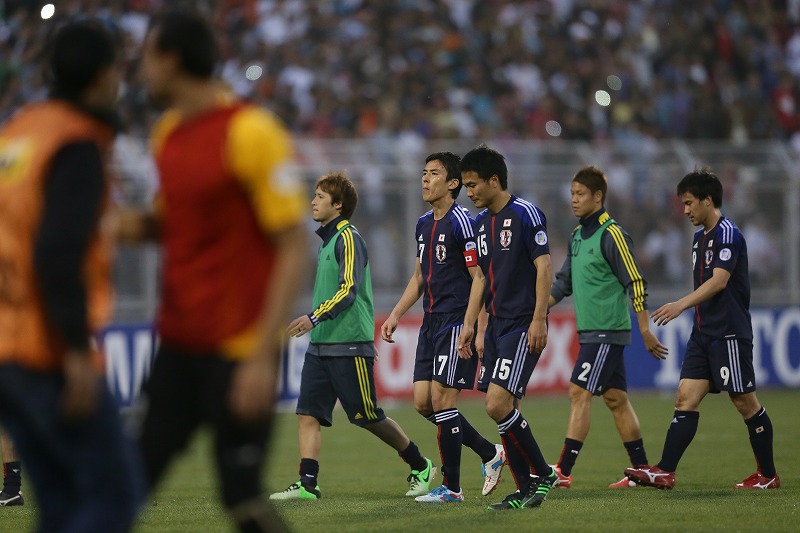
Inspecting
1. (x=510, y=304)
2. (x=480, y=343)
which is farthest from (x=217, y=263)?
(x=480, y=343)

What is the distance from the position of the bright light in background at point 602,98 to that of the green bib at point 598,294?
15146mm

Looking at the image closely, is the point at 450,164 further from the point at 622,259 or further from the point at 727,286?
the point at 727,286

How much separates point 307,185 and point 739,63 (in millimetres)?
12317

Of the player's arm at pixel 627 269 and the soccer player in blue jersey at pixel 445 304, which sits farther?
the player's arm at pixel 627 269

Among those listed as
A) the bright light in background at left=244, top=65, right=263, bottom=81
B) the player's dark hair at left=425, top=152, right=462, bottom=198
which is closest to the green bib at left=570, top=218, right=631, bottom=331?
the player's dark hair at left=425, top=152, right=462, bottom=198

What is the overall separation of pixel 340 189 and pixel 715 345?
310 centimetres

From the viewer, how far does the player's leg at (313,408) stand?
965cm

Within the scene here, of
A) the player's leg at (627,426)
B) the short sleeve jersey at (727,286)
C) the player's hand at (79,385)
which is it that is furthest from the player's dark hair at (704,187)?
the player's hand at (79,385)

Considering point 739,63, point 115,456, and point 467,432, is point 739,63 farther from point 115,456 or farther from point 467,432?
point 115,456

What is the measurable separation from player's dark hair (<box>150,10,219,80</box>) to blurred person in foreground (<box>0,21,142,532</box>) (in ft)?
1.03

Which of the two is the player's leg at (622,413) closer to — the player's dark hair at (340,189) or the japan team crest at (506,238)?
the japan team crest at (506,238)

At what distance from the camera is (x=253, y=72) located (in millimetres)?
23359

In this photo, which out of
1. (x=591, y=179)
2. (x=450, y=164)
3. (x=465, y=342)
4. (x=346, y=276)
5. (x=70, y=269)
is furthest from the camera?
(x=591, y=179)

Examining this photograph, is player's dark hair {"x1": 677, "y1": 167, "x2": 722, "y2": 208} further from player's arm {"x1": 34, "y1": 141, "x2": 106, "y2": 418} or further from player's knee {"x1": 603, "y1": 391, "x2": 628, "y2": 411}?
player's arm {"x1": 34, "y1": 141, "x2": 106, "y2": 418}
